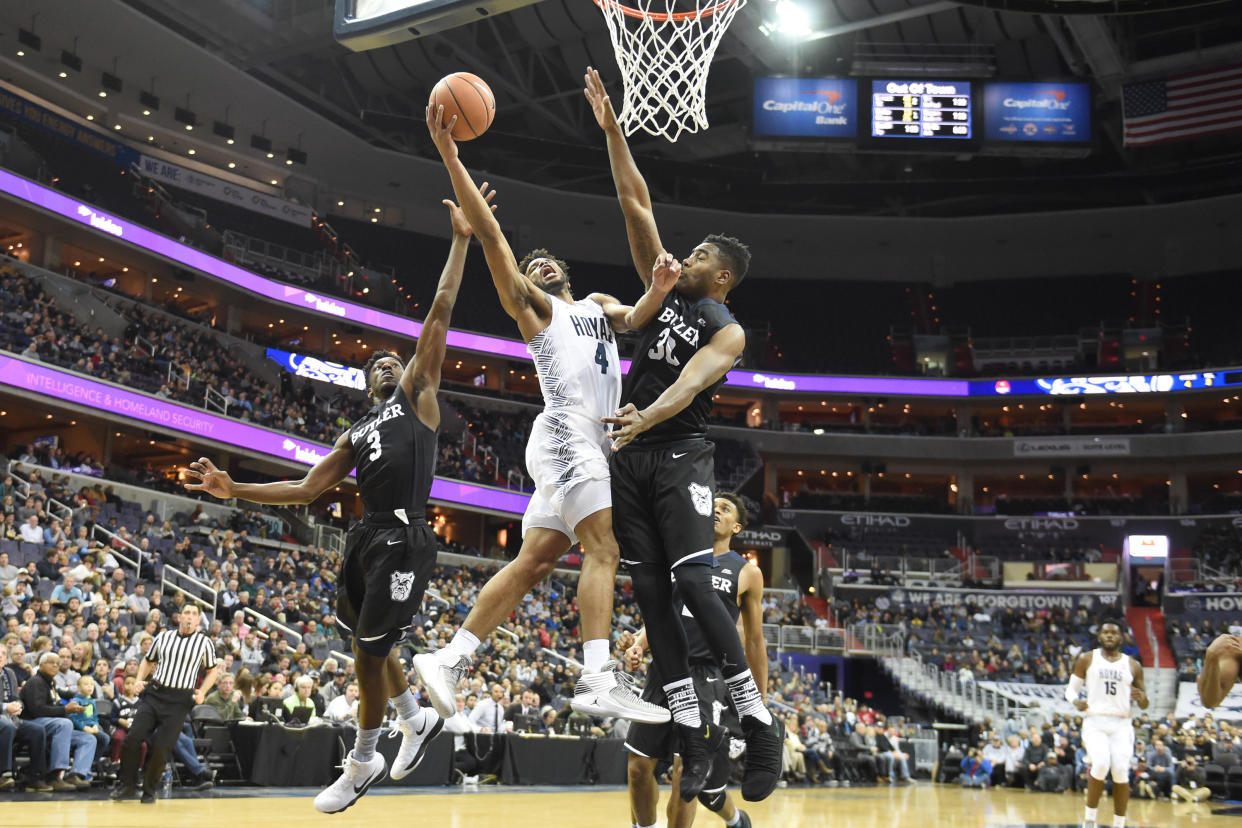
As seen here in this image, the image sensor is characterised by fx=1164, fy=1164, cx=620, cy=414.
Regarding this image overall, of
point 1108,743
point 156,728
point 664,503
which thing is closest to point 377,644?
point 664,503

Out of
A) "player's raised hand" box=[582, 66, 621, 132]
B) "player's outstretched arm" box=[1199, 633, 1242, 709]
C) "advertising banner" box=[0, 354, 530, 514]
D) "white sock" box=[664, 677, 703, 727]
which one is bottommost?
"white sock" box=[664, 677, 703, 727]

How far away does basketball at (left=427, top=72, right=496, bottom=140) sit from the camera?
610 cm

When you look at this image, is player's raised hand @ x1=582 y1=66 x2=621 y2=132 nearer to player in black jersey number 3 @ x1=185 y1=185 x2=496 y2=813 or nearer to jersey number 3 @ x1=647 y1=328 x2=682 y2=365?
player in black jersey number 3 @ x1=185 y1=185 x2=496 y2=813

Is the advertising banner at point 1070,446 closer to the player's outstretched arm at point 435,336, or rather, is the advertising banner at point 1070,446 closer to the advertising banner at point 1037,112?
the advertising banner at point 1037,112

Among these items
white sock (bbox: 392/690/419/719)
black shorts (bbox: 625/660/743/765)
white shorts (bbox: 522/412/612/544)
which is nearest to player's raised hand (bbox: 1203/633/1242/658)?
black shorts (bbox: 625/660/743/765)

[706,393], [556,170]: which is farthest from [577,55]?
[706,393]

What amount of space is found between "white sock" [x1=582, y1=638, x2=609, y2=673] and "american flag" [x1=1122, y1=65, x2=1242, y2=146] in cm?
2853

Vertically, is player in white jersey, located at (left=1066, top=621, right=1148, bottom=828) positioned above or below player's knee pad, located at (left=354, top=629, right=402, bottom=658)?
below

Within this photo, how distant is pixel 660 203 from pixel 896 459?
13791 millimetres

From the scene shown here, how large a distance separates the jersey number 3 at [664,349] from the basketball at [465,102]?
5.20ft

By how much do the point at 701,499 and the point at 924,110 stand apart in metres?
23.6

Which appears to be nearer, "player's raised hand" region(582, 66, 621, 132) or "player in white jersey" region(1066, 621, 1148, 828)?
"player's raised hand" region(582, 66, 621, 132)

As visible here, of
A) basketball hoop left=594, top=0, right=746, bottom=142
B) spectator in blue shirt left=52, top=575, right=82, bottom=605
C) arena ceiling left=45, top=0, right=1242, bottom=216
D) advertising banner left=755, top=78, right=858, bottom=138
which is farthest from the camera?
arena ceiling left=45, top=0, right=1242, bottom=216

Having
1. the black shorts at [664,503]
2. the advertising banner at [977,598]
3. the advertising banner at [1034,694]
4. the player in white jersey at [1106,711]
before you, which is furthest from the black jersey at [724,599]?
the advertising banner at [977,598]
